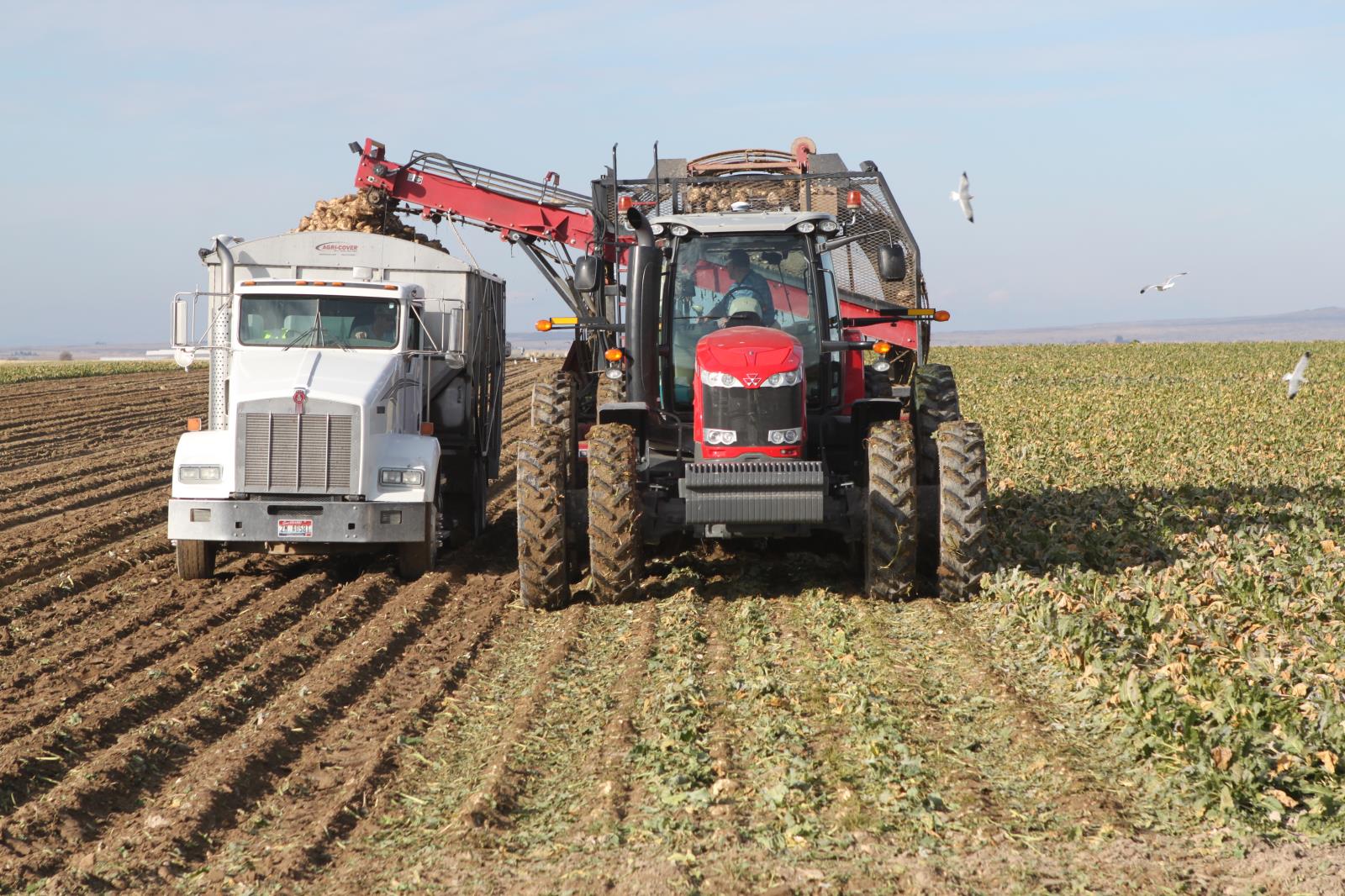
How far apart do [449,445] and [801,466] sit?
4.62 metres

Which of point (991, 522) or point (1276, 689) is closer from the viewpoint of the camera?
point (1276, 689)

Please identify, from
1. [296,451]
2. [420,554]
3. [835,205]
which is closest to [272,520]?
[296,451]

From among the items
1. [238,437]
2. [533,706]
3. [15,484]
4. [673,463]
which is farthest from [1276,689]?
[15,484]

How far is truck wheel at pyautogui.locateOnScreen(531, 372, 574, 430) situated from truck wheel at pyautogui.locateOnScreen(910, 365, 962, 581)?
8.86 ft

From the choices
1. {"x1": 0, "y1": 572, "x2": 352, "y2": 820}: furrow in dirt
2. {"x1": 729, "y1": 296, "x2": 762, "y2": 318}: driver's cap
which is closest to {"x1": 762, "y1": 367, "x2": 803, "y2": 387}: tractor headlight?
{"x1": 729, "y1": 296, "x2": 762, "y2": 318}: driver's cap

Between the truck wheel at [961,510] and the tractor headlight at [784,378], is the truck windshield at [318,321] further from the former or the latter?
the truck wheel at [961,510]

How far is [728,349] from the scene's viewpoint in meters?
9.32

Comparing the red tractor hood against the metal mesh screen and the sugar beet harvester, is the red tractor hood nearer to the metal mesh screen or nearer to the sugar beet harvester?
the sugar beet harvester

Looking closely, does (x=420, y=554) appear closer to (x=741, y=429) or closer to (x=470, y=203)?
(x=741, y=429)

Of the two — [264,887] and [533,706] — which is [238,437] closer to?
[533,706]

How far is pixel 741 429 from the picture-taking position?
9305mm

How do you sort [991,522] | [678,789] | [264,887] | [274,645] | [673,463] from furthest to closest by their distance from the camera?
[991,522] → [673,463] → [274,645] → [678,789] → [264,887]

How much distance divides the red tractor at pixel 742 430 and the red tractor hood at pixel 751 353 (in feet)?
0.04

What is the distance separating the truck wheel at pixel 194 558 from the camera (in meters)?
10.7
